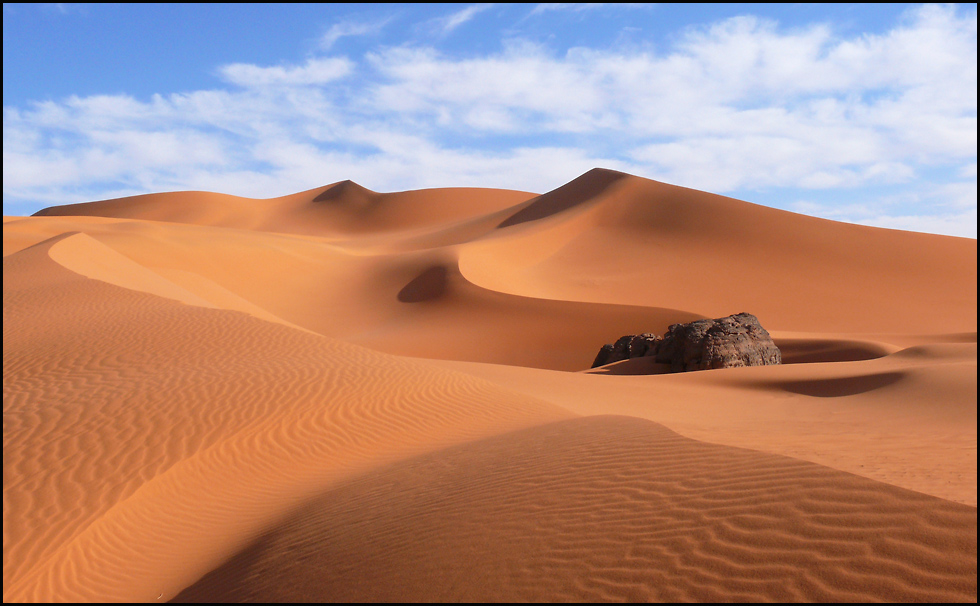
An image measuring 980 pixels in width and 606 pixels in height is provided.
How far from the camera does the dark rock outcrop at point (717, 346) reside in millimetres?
16875

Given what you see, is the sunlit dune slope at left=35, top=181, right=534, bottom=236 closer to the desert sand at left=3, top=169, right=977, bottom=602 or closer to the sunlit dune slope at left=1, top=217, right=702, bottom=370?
the sunlit dune slope at left=1, top=217, right=702, bottom=370

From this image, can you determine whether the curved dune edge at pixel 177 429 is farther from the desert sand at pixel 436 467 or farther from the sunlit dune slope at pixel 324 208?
the sunlit dune slope at pixel 324 208

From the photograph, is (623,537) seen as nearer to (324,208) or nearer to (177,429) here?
(177,429)

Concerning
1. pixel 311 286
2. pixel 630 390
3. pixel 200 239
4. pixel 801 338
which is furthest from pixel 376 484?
pixel 200 239

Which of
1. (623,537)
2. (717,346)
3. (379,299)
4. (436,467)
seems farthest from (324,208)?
(623,537)

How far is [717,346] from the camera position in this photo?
55.7ft

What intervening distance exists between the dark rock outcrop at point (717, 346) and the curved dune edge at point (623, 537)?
467 inches

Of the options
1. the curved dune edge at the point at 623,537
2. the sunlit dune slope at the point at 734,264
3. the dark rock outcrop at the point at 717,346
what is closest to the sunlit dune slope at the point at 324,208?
the sunlit dune slope at the point at 734,264

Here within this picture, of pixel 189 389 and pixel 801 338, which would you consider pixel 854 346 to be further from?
pixel 189 389

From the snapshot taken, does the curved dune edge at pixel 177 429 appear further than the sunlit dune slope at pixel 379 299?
No

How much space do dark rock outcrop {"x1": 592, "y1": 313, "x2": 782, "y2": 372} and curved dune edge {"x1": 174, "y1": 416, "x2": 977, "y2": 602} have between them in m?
11.9

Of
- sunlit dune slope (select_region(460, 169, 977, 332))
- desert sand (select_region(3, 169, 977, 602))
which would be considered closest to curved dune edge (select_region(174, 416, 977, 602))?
desert sand (select_region(3, 169, 977, 602))

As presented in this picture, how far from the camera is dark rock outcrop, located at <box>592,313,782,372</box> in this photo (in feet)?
55.4

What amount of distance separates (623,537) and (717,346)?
14.2 meters
